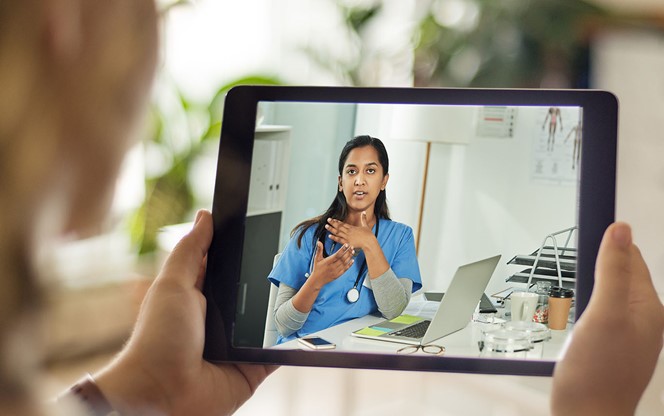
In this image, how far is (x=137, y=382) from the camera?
0.79m

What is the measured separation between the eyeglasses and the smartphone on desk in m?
0.08

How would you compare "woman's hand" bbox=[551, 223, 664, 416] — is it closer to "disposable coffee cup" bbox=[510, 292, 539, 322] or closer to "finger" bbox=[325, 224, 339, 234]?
"disposable coffee cup" bbox=[510, 292, 539, 322]

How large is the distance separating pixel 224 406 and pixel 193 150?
1624 mm

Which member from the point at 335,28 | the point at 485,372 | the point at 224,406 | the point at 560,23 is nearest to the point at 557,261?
the point at 485,372

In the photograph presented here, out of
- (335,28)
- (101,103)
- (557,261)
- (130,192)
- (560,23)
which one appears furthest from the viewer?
(335,28)

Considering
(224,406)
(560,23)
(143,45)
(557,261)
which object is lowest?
(224,406)

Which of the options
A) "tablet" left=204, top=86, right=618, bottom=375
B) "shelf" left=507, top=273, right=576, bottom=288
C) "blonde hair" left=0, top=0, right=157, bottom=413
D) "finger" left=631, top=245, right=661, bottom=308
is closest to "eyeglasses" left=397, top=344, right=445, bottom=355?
"tablet" left=204, top=86, right=618, bottom=375

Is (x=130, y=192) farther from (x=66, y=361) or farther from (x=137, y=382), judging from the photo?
(x=137, y=382)

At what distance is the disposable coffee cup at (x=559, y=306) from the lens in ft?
2.47

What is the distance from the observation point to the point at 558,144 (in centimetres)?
77

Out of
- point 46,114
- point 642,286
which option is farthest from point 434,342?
point 46,114

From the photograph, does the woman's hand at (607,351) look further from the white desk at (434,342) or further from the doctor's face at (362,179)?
the doctor's face at (362,179)

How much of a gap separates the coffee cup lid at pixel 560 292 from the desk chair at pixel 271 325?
1.07ft

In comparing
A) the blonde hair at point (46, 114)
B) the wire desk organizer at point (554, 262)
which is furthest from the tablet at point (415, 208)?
the blonde hair at point (46, 114)
